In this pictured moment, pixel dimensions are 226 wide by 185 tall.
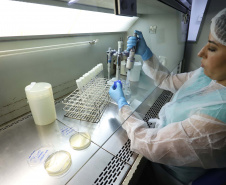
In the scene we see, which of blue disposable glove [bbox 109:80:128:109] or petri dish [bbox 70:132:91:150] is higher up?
blue disposable glove [bbox 109:80:128:109]

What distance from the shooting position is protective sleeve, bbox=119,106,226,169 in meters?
0.67

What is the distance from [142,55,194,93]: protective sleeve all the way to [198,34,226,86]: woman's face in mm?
607

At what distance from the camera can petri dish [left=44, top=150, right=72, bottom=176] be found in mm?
657

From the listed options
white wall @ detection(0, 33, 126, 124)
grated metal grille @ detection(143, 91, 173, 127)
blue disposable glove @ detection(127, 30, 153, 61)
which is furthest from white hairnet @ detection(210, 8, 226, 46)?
white wall @ detection(0, 33, 126, 124)

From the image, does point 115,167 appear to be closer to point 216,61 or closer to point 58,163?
point 58,163

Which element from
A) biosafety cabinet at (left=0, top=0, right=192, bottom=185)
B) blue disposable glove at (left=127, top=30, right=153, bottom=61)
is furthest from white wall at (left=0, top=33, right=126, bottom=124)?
blue disposable glove at (left=127, top=30, right=153, bottom=61)

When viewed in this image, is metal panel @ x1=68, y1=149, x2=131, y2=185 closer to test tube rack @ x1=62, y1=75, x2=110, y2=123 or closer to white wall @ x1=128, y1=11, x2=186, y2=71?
test tube rack @ x1=62, y1=75, x2=110, y2=123

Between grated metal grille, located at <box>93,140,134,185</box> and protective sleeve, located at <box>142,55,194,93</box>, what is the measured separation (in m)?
0.90

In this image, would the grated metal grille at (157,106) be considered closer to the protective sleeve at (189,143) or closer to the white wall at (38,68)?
the protective sleeve at (189,143)

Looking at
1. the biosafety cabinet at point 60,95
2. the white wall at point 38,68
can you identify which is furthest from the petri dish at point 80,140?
the white wall at point 38,68

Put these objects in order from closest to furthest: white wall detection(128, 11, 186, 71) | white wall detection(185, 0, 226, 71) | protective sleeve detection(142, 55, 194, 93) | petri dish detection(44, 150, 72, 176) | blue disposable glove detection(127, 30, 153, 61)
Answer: petri dish detection(44, 150, 72, 176)
blue disposable glove detection(127, 30, 153, 61)
white wall detection(128, 11, 186, 71)
protective sleeve detection(142, 55, 194, 93)
white wall detection(185, 0, 226, 71)

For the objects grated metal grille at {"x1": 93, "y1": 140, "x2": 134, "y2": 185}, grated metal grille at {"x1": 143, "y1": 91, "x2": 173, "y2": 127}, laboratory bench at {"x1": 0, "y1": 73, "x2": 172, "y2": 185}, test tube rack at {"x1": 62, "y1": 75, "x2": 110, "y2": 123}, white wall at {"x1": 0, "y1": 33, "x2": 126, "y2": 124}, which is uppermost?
white wall at {"x1": 0, "y1": 33, "x2": 126, "y2": 124}

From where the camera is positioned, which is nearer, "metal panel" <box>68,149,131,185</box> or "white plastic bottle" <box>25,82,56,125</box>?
"metal panel" <box>68,149,131,185</box>

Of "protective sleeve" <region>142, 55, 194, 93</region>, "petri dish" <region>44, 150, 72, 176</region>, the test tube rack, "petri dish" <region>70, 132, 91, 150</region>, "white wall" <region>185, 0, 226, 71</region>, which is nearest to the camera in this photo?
"petri dish" <region>44, 150, 72, 176</region>
